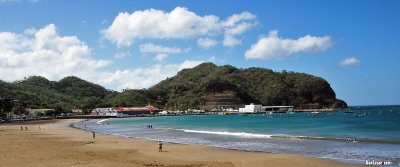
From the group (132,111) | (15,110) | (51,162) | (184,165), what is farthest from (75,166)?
(132,111)

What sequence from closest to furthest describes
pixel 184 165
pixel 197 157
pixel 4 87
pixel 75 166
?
A: 1. pixel 75 166
2. pixel 184 165
3. pixel 197 157
4. pixel 4 87

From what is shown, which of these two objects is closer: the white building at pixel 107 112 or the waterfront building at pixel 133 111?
the white building at pixel 107 112

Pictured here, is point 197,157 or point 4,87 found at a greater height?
point 4,87

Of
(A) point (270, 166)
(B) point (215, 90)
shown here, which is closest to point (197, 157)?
(A) point (270, 166)

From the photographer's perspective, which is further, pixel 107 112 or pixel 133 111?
pixel 133 111

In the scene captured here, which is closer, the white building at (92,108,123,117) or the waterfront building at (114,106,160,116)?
the white building at (92,108,123,117)

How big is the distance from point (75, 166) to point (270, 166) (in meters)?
10.8

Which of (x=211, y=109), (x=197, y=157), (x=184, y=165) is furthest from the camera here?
(x=211, y=109)

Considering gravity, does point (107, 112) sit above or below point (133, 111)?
below

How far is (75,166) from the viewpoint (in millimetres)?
17547

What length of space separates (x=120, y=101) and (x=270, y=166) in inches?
6901

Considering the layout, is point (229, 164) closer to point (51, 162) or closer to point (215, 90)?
point (51, 162)

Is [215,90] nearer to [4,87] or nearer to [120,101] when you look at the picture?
[120,101]

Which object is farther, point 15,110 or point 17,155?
point 15,110
